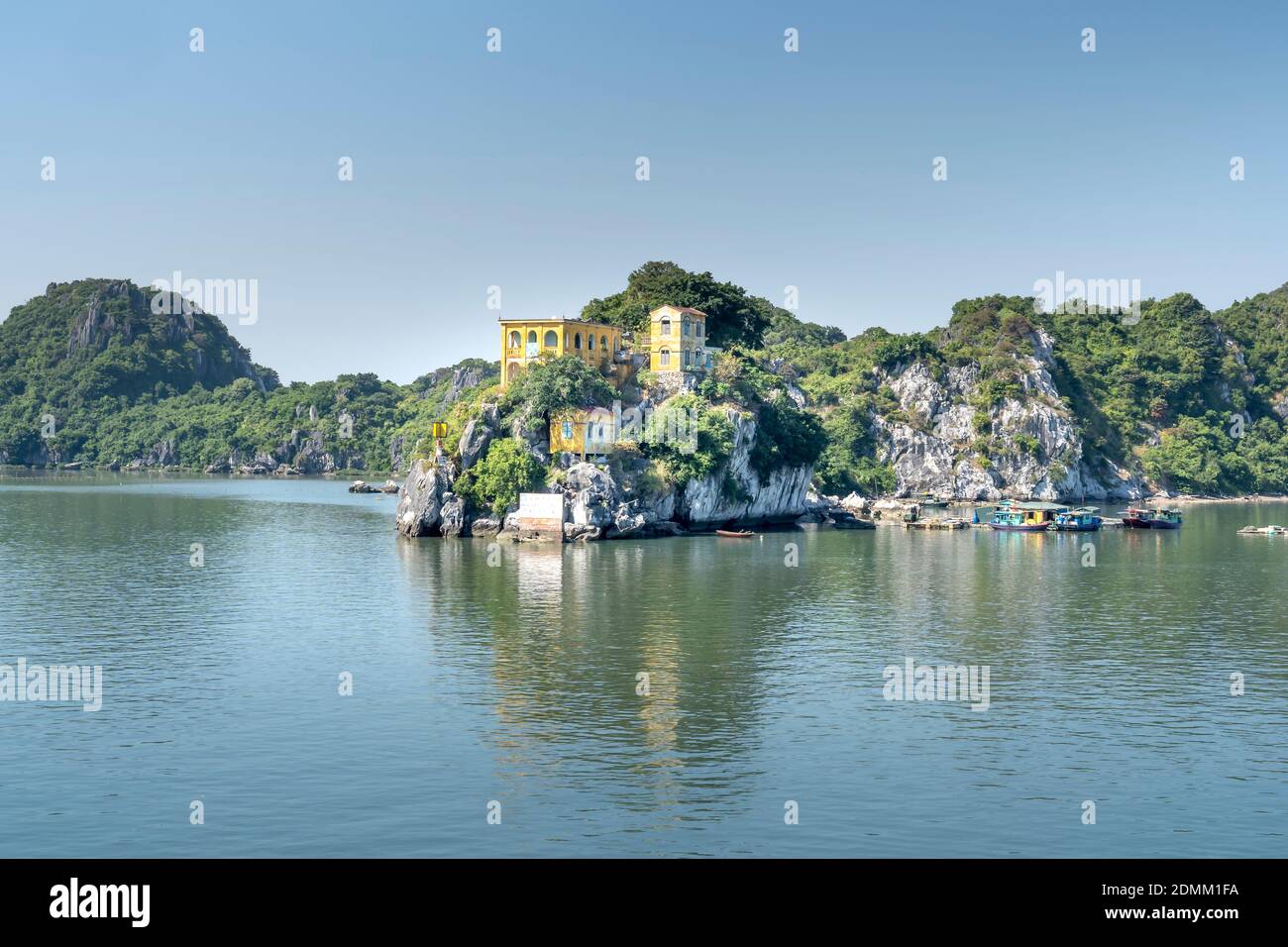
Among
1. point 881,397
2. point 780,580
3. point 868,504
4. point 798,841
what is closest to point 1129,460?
point 881,397

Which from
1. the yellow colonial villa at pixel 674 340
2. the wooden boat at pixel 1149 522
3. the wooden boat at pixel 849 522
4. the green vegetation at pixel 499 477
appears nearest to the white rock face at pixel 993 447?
the wooden boat at pixel 1149 522

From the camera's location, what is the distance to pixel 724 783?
33750 mm

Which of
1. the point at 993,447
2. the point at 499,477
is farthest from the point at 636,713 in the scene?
the point at 993,447

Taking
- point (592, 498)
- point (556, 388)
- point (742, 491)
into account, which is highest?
point (556, 388)

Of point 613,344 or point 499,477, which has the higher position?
point 613,344

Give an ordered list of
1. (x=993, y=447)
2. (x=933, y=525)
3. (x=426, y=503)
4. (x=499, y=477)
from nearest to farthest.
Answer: (x=499, y=477) → (x=426, y=503) → (x=933, y=525) → (x=993, y=447)

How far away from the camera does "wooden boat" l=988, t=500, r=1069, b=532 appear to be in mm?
119625

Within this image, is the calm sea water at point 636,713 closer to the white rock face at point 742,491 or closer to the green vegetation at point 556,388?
the green vegetation at point 556,388

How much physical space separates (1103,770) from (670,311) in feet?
277

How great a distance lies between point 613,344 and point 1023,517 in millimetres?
45548

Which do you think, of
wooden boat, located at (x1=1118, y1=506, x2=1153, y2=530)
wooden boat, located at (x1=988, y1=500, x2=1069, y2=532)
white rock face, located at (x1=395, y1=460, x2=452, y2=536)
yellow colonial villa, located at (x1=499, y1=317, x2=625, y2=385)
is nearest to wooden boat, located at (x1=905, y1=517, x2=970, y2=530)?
wooden boat, located at (x1=988, y1=500, x2=1069, y2=532)

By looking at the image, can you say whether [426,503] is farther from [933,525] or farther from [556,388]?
[933,525]

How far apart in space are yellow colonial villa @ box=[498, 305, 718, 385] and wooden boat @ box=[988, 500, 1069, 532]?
3408 centimetres

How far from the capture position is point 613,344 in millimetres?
116250
